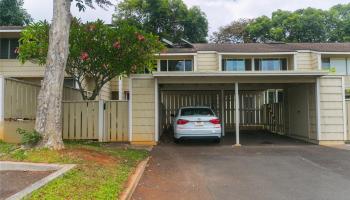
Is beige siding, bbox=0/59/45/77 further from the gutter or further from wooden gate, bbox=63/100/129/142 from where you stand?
the gutter

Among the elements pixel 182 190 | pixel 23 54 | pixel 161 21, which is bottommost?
pixel 182 190

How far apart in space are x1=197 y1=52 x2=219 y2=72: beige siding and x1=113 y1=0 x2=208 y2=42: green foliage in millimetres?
15404

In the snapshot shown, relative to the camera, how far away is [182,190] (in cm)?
782

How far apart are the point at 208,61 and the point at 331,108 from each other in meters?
10.9

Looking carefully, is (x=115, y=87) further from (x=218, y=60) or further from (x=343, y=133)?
(x=343, y=133)

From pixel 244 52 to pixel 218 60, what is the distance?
5.76ft

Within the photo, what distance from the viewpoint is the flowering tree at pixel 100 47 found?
15219 millimetres

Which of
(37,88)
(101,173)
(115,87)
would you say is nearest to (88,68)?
(37,88)

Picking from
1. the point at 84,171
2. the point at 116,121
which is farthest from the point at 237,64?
the point at 84,171

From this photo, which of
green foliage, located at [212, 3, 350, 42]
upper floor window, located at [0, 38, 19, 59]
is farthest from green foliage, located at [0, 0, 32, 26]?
green foliage, located at [212, 3, 350, 42]

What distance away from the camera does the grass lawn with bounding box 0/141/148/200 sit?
6.54m

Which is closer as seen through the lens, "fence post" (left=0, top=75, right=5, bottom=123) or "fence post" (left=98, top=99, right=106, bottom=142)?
"fence post" (left=0, top=75, right=5, bottom=123)

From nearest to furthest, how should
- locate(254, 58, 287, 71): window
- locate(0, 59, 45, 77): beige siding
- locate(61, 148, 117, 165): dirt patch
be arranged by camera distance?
locate(61, 148, 117, 165): dirt patch
locate(0, 59, 45, 77): beige siding
locate(254, 58, 287, 71): window

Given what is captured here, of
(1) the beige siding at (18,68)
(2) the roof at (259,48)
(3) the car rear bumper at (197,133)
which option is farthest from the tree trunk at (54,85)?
(2) the roof at (259,48)
